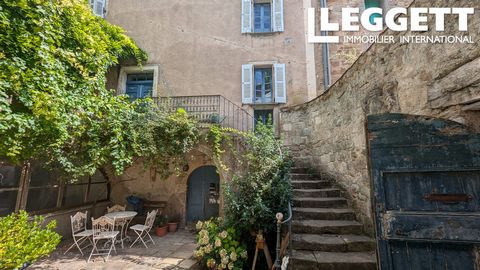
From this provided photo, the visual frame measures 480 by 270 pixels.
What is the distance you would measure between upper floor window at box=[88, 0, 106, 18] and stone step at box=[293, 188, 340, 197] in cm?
A: 951

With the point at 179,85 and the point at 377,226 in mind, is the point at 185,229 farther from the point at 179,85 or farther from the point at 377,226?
the point at 377,226

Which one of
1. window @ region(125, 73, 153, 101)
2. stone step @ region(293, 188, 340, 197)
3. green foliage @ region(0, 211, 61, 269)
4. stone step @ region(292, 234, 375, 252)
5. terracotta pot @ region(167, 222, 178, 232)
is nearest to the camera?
green foliage @ region(0, 211, 61, 269)

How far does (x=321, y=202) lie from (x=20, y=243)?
4.19 m

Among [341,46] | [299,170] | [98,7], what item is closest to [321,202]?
[299,170]

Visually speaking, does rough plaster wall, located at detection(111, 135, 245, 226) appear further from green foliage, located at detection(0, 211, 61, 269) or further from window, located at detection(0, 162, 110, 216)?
green foliage, located at detection(0, 211, 61, 269)

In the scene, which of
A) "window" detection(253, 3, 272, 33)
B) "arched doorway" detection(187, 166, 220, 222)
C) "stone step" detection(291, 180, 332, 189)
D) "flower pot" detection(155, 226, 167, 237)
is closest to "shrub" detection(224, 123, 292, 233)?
"stone step" detection(291, 180, 332, 189)

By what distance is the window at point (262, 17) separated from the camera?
7.97m

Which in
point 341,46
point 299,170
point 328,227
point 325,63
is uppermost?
point 341,46

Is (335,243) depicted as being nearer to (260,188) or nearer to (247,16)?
(260,188)

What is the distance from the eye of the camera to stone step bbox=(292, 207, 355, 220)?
3.35 m

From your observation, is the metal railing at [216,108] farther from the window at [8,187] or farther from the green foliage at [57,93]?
the window at [8,187]

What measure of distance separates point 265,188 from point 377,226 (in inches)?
91.3

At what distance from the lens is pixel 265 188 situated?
3.74 m

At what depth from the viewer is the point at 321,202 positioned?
11.9ft
